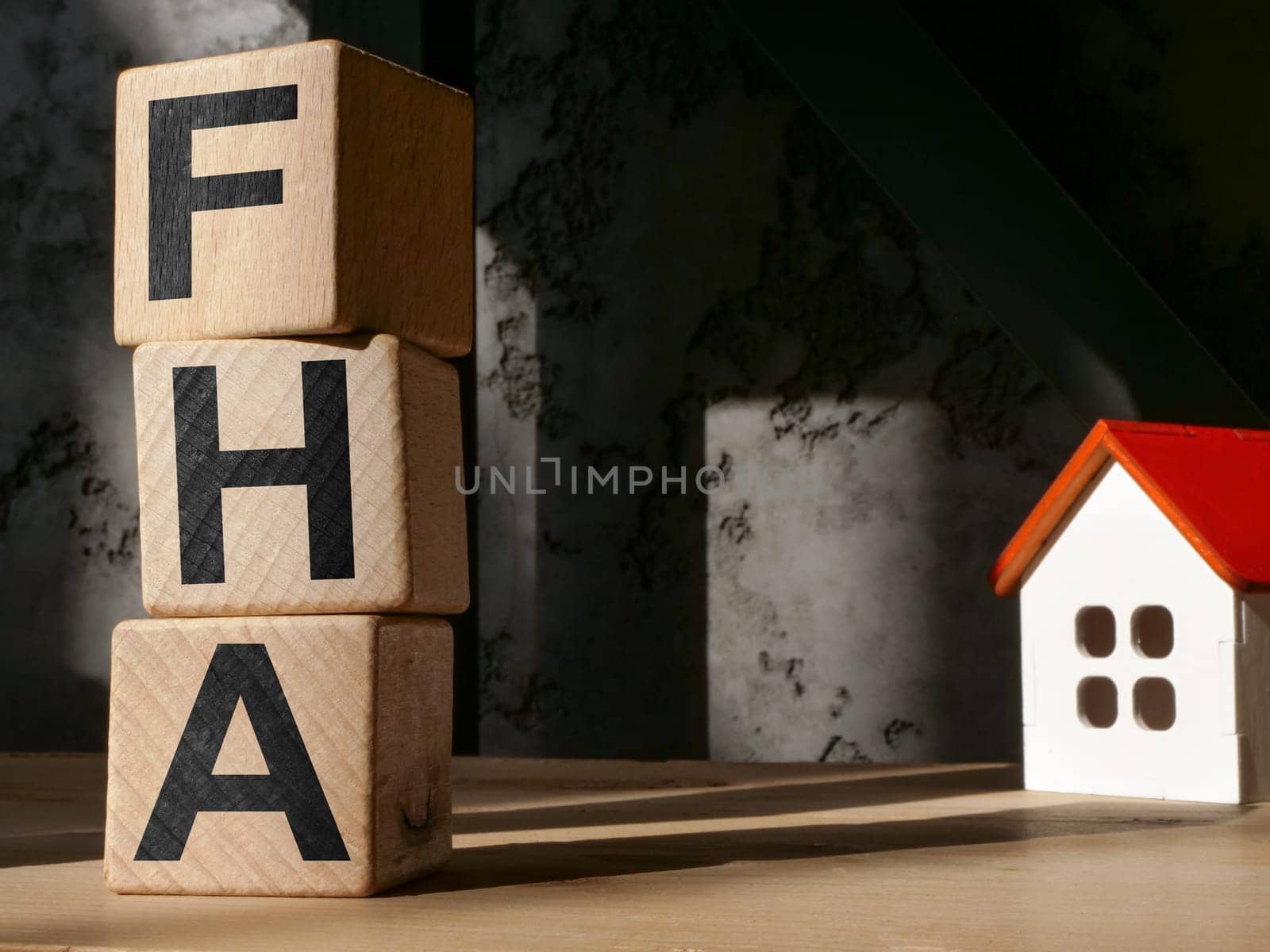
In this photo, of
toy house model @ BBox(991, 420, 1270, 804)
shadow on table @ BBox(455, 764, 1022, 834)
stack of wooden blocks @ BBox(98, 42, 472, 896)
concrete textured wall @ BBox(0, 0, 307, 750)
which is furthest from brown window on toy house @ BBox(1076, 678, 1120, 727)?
concrete textured wall @ BBox(0, 0, 307, 750)

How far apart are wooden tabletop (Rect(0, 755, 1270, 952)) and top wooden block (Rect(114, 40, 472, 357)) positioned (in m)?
0.44

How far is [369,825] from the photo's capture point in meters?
1.04

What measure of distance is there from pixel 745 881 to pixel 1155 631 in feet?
3.51

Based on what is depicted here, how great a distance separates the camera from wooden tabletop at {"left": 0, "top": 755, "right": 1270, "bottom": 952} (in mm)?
872

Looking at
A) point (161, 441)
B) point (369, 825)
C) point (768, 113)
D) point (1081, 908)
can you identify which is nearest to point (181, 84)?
point (161, 441)

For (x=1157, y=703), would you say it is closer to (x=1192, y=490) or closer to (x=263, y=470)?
(x=1192, y=490)

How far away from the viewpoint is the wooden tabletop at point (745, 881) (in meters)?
0.87

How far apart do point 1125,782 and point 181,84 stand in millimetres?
1312

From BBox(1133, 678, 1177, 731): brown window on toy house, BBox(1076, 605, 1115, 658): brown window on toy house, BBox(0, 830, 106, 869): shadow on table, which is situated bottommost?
BBox(0, 830, 106, 869): shadow on table

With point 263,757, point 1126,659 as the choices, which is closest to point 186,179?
point 263,757

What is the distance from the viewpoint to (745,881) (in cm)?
107

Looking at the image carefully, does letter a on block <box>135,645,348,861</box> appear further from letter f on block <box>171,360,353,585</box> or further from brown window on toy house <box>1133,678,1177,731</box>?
brown window on toy house <box>1133,678,1177,731</box>

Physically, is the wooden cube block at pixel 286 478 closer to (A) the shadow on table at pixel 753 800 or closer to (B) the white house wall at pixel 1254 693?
(A) the shadow on table at pixel 753 800

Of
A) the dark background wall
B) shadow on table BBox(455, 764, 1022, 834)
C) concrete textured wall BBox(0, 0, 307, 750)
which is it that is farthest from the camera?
concrete textured wall BBox(0, 0, 307, 750)
